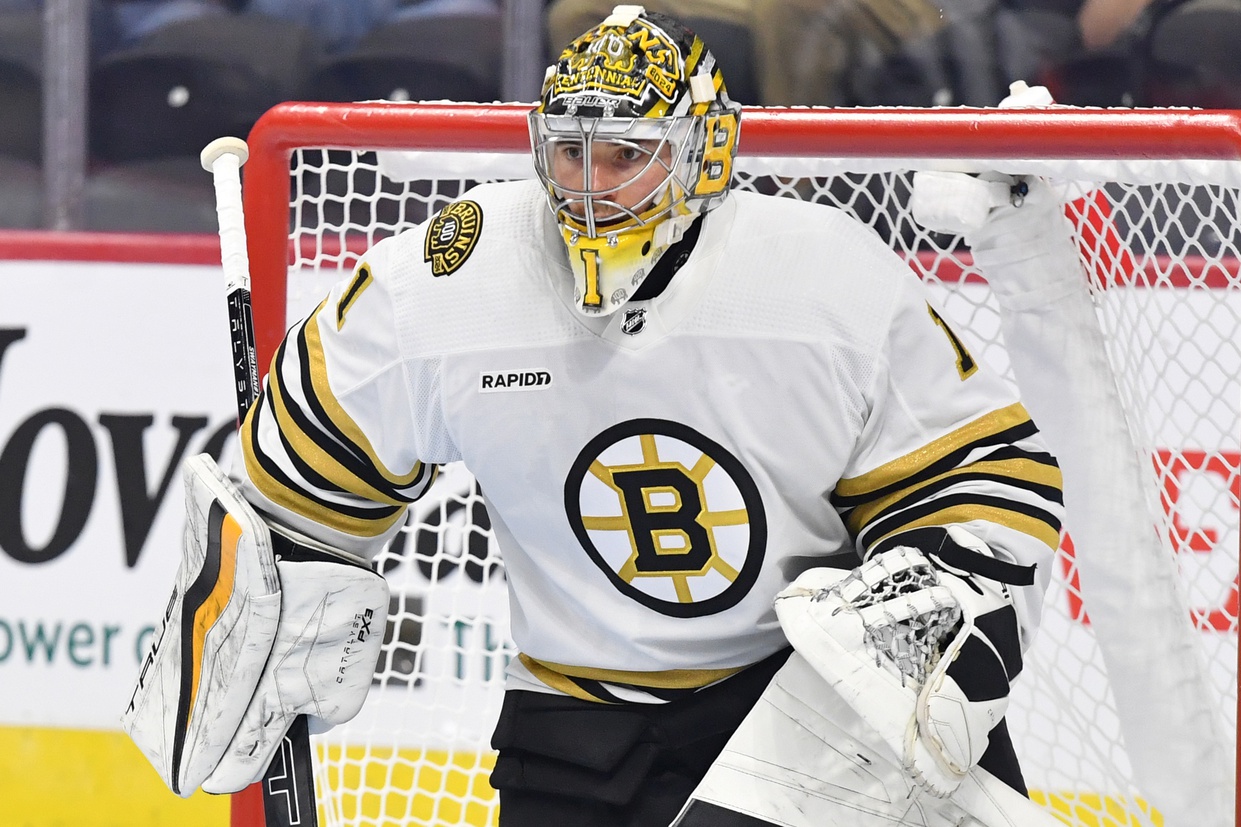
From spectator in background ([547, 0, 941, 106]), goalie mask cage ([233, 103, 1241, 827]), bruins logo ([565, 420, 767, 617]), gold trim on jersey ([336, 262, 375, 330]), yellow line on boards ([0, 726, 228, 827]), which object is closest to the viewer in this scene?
bruins logo ([565, 420, 767, 617])

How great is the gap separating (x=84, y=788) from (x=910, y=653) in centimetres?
193

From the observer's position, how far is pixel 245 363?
1632 millimetres

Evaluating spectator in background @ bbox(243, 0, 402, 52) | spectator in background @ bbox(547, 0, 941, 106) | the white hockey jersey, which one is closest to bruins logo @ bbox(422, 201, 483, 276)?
the white hockey jersey

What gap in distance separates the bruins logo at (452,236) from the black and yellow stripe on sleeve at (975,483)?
42 centimetres

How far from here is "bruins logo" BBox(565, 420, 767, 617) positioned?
1347mm

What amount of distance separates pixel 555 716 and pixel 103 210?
1954 mm

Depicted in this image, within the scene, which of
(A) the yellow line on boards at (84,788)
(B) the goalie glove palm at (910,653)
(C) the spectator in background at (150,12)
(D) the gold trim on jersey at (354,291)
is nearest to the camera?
(B) the goalie glove palm at (910,653)

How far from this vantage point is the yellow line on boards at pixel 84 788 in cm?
268

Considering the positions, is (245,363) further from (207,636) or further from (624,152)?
(624,152)

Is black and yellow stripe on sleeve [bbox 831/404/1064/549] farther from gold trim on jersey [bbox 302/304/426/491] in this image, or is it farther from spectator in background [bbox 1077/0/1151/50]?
spectator in background [bbox 1077/0/1151/50]

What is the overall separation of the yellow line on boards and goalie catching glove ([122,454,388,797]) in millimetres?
1183

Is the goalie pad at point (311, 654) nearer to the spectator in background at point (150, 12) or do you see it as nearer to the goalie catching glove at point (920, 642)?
the goalie catching glove at point (920, 642)

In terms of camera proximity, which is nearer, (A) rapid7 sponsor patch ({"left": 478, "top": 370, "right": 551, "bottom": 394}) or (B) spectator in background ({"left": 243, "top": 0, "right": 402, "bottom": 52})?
(A) rapid7 sponsor patch ({"left": 478, "top": 370, "right": 551, "bottom": 394})

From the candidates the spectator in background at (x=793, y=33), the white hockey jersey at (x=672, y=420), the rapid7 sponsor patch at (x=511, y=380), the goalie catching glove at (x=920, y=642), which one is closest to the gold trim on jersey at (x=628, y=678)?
the white hockey jersey at (x=672, y=420)
